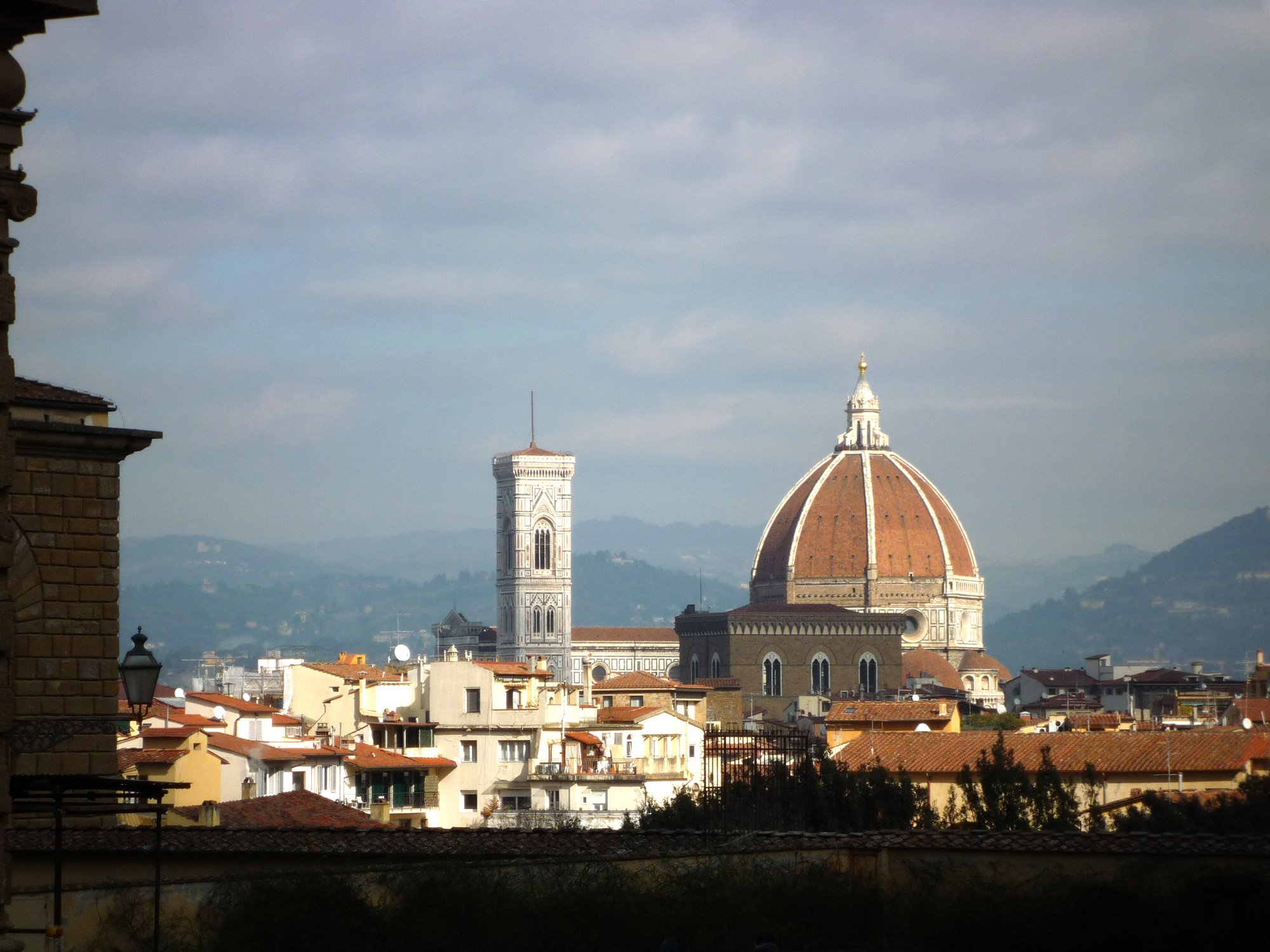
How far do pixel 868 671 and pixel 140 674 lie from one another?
113203 millimetres

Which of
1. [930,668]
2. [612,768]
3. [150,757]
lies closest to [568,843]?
[150,757]

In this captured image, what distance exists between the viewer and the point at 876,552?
14112 cm

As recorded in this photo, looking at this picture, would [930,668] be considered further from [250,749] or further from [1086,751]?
[250,749]

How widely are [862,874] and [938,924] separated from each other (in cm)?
83

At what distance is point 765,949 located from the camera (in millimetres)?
11328

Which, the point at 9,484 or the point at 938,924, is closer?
the point at 9,484

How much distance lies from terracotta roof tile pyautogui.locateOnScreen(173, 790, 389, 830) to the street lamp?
9494 mm

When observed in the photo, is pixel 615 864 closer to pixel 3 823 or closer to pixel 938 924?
pixel 938 924

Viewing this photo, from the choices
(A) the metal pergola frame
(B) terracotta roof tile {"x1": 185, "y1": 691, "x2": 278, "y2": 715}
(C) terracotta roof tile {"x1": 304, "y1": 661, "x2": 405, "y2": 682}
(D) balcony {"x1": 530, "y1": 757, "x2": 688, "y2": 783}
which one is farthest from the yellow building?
(A) the metal pergola frame

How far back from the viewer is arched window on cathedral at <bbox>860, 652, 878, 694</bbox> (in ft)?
407

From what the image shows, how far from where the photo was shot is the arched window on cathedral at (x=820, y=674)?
123438 mm

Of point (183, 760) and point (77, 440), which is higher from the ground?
point (77, 440)

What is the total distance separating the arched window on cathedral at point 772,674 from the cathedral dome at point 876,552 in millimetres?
17156

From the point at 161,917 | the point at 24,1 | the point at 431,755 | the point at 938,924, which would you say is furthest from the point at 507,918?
the point at 431,755
